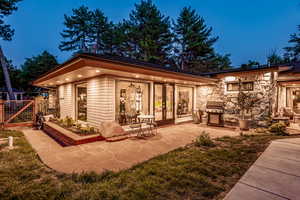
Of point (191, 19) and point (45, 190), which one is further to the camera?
point (191, 19)

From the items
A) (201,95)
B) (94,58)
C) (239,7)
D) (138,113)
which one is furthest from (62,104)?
(239,7)

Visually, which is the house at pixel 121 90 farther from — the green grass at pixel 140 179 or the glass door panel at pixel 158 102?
the green grass at pixel 140 179

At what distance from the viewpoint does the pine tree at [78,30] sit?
18609 millimetres

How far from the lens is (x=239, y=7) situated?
84.0m

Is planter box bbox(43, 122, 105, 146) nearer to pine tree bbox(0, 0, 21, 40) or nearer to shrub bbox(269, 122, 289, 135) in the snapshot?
shrub bbox(269, 122, 289, 135)

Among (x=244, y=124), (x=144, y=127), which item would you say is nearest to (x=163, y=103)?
(x=144, y=127)

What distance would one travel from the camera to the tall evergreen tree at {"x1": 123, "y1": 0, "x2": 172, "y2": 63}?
15648 mm

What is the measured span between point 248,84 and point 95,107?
739cm

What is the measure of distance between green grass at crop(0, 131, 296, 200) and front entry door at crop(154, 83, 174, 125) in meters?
3.78

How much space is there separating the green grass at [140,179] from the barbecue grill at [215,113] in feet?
12.8

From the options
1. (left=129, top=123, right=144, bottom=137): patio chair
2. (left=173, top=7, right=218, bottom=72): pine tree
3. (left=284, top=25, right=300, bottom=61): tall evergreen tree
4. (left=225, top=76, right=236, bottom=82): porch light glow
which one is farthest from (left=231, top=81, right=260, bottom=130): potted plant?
(left=284, top=25, right=300, bottom=61): tall evergreen tree

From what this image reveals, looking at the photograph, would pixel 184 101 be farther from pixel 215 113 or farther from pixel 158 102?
pixel 158 102

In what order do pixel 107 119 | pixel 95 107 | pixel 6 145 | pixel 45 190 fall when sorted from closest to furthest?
1. pixel 45 190
2. pixel 6 145
3. pixel 107 119
4. pixel 95 107

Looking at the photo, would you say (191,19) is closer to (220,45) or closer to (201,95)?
(201,95)
